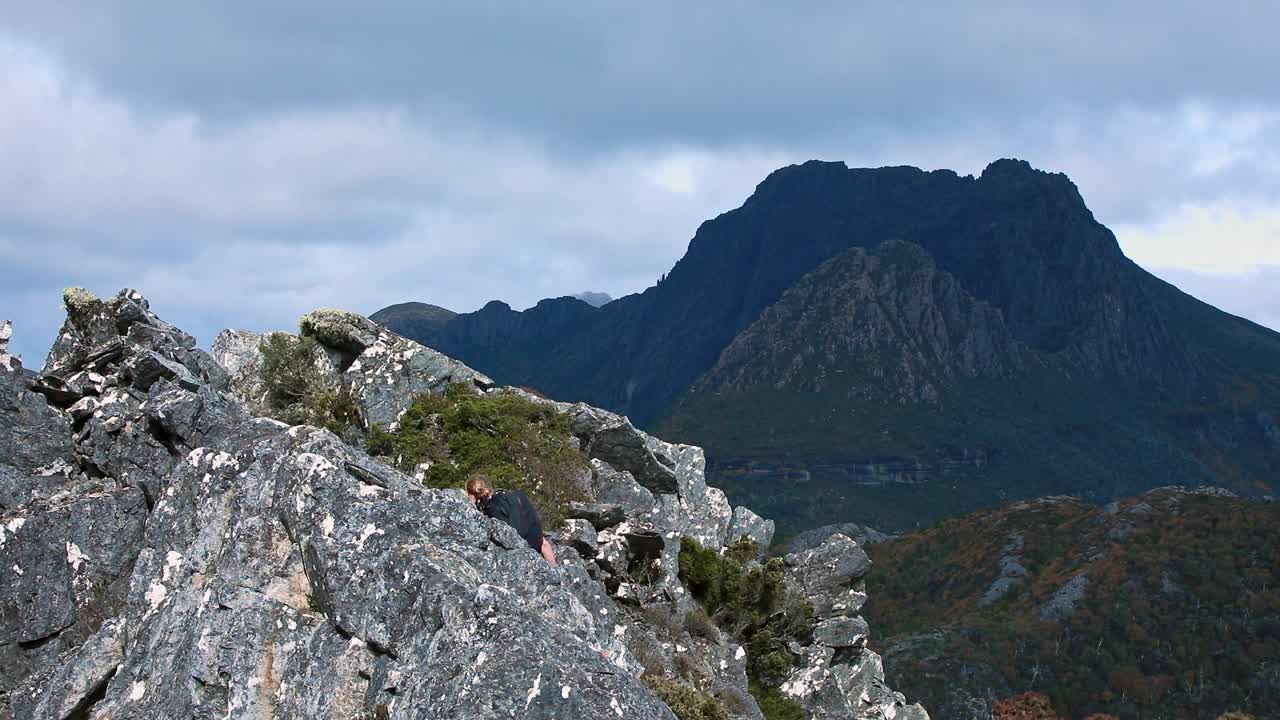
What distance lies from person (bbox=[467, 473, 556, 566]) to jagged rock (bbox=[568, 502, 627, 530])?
5.06m

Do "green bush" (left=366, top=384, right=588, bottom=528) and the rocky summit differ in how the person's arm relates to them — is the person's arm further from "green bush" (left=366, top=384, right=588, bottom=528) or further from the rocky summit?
"green bush" (left=366, top=384, right=588, bottom=528)

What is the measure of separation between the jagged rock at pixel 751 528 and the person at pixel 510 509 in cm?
1356

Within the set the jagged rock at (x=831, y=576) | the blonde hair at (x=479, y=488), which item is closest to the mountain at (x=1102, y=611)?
the jagged rock at (x=831, y=576)

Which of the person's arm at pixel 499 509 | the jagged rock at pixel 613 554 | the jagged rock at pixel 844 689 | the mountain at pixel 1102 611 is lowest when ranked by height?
the mountain at pixel 1102 611

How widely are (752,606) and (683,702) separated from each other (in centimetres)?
1078

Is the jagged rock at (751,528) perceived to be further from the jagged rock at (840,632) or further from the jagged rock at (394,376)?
the jagged rock at (394,376)

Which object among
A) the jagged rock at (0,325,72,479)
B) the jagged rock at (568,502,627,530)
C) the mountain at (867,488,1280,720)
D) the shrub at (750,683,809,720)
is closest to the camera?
the jagged rock at (0,325,72,479)

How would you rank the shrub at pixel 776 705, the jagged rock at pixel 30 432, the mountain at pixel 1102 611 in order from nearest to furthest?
the jagged rock at pixel 30 432
the shrub at pixel 776 705
the mountain at pixel 1102 611

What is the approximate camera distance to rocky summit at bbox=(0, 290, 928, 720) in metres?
11.1

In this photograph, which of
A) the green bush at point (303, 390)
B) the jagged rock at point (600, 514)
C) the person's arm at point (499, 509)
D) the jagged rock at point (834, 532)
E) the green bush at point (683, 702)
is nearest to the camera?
the green bush at point (683, 702)

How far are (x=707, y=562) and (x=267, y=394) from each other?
1101 centimetres

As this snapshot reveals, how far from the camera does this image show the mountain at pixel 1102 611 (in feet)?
238

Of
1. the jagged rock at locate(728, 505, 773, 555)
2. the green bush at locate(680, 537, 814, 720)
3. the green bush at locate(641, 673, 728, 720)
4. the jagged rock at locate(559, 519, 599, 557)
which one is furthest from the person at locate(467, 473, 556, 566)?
the jagged rock at locate(728, 505, 773, 555)

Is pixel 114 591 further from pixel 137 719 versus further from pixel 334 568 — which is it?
pixel 334 568
